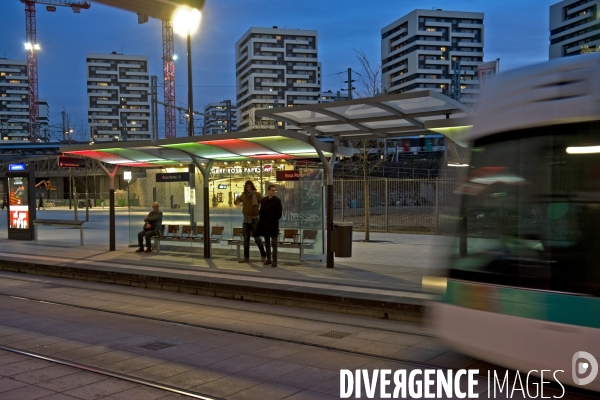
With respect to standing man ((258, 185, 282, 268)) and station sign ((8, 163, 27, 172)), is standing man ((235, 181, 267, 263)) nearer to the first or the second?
standing man ((258, 185, 282, 268))

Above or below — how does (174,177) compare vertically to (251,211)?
above

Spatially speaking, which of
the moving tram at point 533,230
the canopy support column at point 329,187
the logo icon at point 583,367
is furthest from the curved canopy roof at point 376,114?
the logo icon at point 583,367

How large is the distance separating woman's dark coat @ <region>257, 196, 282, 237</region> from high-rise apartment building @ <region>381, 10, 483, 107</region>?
97086mm

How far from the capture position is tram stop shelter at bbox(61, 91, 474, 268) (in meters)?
10.6

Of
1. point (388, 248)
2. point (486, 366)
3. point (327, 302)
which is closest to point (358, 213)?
point (388, 248)

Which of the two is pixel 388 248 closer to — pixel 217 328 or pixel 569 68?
pixel 217 328

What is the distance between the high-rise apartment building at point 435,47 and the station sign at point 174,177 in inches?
3701

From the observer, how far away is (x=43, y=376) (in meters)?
6.23

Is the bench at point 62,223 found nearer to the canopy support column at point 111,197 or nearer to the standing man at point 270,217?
the canopy support column at point 111,197

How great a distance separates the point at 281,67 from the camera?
122562 mm

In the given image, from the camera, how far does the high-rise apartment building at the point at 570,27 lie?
302 ft

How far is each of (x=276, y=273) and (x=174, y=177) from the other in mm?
5749

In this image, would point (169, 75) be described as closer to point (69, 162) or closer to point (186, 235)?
point (69, 162)

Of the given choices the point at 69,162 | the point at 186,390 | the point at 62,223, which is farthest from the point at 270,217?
the point at 62,223
